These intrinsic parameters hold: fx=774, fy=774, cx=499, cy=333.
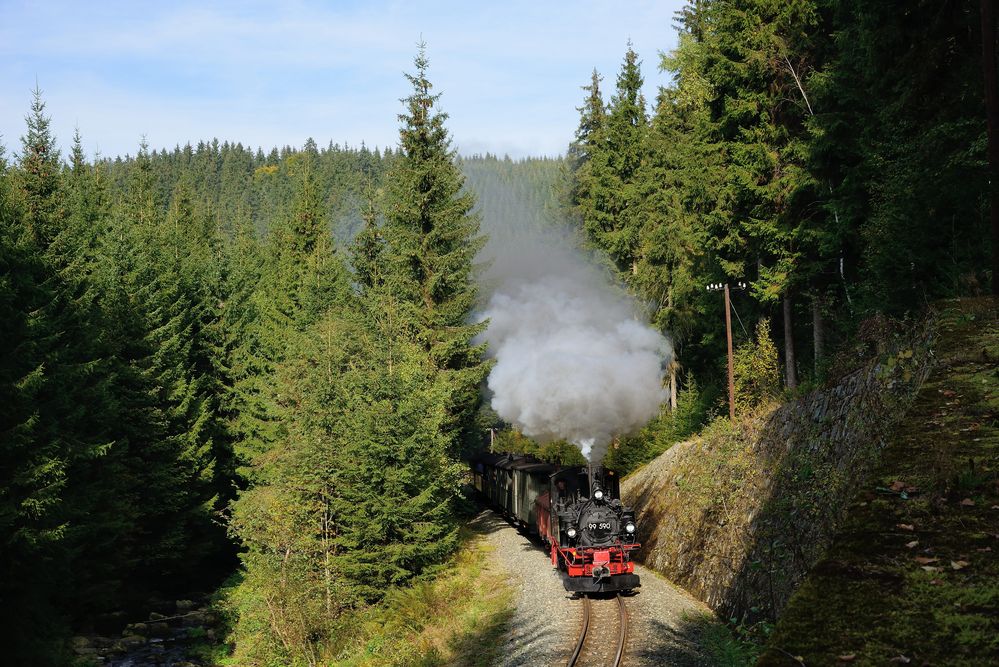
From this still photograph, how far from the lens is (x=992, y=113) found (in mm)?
12945

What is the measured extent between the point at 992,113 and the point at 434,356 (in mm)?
24977

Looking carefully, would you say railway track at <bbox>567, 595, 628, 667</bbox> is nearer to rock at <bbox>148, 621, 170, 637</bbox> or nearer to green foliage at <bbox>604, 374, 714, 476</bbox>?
green foliage at <bbox>604, 374, 714, 476</bbox>

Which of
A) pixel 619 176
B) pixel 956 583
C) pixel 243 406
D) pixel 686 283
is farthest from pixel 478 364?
pixel 956 583

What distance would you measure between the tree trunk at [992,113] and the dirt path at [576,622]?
28.7 feet

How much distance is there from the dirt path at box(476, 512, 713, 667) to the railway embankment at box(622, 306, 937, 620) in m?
0.94

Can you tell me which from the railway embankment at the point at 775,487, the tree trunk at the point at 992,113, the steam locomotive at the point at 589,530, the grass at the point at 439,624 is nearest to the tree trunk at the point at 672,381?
the railway embankment at the point at 775,487

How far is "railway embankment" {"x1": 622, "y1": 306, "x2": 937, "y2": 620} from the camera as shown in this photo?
49.1 feet

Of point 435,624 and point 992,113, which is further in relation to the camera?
point 435,624

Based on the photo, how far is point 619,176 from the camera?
5103cm

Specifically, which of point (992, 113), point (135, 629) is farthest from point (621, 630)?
point (135, 629)

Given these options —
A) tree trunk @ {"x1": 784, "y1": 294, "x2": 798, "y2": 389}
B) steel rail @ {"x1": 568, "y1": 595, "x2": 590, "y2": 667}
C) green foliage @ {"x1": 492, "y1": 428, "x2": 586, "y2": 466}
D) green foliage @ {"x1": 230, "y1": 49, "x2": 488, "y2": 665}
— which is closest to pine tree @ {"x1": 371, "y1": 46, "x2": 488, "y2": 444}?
green foliage @ {"x1": 230, "y1": 49, "x2": 488, "y2": 665}

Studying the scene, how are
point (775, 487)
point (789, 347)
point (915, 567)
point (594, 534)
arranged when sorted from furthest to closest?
point (789, 347), point (594, 534), point (775, 487), point (915, 567)

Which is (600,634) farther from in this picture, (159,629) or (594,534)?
(159,629)

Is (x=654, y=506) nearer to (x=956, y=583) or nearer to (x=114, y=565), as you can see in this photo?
(x=114, y=565)
